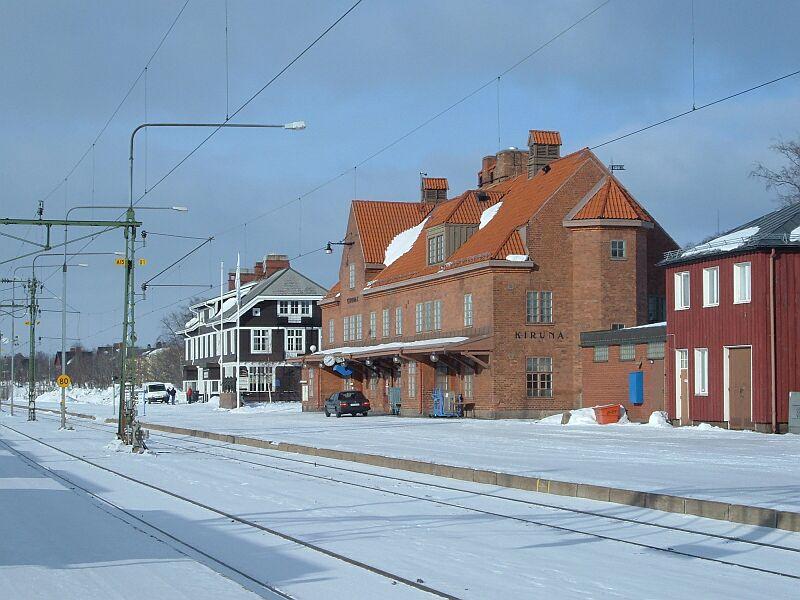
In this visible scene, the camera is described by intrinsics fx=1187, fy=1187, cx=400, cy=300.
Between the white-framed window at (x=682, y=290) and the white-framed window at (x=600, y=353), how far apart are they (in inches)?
244

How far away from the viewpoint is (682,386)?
4088cm

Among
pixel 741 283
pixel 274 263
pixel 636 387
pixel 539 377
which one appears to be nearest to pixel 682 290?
pixel 741 283

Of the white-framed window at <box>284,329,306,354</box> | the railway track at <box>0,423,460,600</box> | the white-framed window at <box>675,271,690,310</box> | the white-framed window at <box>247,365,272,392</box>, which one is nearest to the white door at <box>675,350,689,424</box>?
the white-framed window at <box>675,271,690,310</box>

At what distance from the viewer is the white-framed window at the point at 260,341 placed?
320 ft

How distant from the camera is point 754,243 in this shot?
36.5 m

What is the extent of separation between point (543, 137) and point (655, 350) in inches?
793

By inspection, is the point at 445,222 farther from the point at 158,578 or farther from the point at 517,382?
the point at 158,578

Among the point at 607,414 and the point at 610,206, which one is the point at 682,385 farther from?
the point at 610,206

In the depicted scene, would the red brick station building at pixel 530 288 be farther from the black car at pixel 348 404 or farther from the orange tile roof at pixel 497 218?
the black car at pixel 348 404

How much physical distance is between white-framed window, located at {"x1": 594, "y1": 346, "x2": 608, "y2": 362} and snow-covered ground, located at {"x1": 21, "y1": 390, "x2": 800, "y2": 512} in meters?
3.09

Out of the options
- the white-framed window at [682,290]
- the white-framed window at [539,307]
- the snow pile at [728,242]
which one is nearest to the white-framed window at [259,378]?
the white-framed window at [539,307]

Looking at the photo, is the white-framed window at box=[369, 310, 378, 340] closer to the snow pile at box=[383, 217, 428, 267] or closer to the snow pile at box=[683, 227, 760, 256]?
the snow pile at box=[383, 217, 428, 267]

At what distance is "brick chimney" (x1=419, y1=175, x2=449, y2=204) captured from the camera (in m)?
72.6

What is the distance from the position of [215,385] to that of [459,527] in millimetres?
97526
